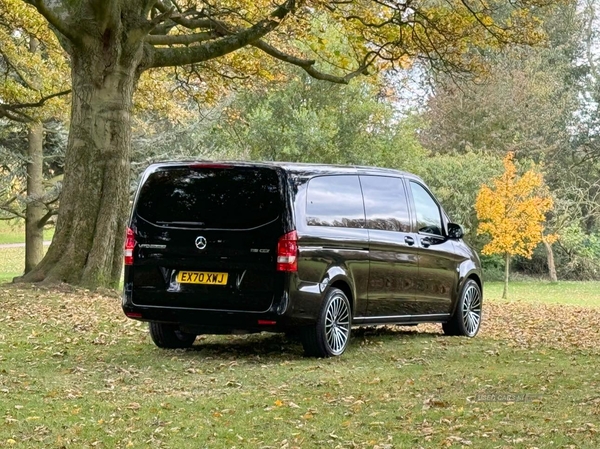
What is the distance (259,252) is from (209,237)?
21.0 inches

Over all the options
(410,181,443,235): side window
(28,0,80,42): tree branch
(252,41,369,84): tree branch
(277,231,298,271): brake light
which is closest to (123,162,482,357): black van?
(277,231,298,271): brake light

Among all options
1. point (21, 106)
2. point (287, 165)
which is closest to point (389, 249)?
A: point (287, 165)

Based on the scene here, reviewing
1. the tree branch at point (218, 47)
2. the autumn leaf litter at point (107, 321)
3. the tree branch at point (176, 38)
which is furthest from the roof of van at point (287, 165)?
the tree branch at point (176, 38)

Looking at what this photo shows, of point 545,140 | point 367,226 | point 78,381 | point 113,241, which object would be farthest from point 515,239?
point 78,381

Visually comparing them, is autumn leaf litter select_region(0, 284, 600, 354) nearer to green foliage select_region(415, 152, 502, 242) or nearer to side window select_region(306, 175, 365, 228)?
side window select_region(306, 175, 365, 228)

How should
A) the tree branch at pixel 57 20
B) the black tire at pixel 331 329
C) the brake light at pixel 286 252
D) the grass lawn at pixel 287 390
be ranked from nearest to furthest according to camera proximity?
the grass lawn at pixel 287 390 → the brake light at pixel 286 252 → the black tire at pixel 331 329 → the tree branch at pixel 57 20

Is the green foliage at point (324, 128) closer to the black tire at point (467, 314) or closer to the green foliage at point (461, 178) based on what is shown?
the green foliage at point (461, 178)

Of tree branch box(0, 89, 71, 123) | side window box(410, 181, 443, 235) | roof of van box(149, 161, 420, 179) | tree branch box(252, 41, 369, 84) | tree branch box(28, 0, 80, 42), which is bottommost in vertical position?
side window box(410, 181, 443, 235)

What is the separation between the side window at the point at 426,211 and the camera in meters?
11.6

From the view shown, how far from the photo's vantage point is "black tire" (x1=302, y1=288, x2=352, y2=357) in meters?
9.83

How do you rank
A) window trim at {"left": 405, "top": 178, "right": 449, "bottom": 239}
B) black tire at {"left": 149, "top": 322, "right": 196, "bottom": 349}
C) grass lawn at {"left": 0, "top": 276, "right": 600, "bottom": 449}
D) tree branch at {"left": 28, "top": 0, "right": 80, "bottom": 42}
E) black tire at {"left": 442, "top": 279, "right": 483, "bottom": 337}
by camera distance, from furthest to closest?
tree branch at {"left": 28, "top": 0, "right": 80, "bottom": 42}
black tire at {"left": 442, "top": 279, "right": 483, "bottom": 337}
window trim at {"left": 405, "top": 178, "right": 449, "bottom": 239}
black tire at {"left": 149, "top": 322, "right": 196, "bottom": 349}
grass lawn at {"left": 0, "top": 276, "right": 600, "bottom": 449}

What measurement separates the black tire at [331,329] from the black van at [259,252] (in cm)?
1

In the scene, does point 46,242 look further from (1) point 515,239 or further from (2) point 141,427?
(2) point 141,427

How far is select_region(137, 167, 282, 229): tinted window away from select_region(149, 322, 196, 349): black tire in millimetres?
1235
